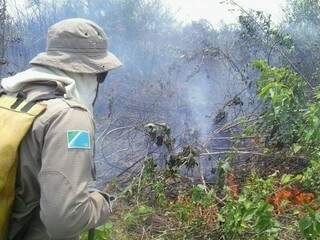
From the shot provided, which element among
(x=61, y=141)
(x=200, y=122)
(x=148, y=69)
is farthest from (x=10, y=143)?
(x=148, y=69)

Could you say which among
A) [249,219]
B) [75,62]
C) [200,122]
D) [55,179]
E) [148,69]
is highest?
[75,62]

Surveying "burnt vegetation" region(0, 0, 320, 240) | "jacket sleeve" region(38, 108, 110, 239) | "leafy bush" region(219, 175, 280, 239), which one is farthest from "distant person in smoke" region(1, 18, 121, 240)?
"leafy bush" region(219, 175, 280, 239)

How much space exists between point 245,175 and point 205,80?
3.59 metres

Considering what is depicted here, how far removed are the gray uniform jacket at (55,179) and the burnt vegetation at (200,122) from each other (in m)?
1.01

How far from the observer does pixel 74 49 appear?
5.17 ft

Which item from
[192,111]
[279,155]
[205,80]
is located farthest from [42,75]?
[205,80]

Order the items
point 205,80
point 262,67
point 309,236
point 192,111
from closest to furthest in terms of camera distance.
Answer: point 309,236 → point 262,67 → point 192,111 → point 205,80

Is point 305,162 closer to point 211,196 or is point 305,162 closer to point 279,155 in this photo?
point 279,155

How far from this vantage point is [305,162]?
178 inches

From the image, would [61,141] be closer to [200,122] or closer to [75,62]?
[75,62]

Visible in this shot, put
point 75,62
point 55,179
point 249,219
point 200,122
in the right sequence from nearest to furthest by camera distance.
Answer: point 55,179 → point 75,62 → point 249,219 → point 200,122

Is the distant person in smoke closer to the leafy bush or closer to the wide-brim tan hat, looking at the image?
the wide-brim tan hat

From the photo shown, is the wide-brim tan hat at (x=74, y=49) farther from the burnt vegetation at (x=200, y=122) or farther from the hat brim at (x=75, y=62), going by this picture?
the burnt vegetation at (x=200, y=122)

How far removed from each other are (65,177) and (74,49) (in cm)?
48
